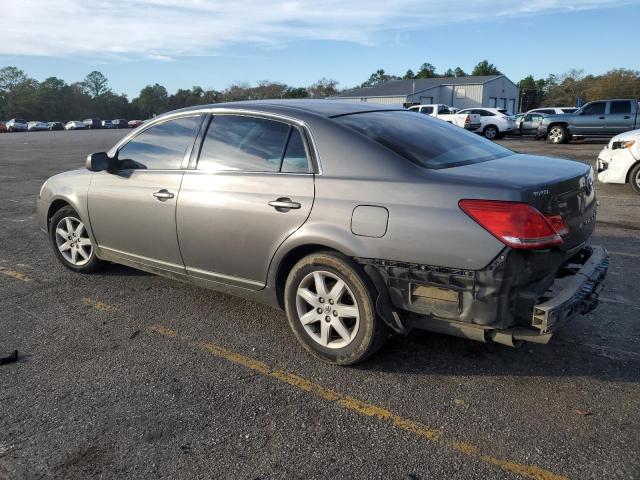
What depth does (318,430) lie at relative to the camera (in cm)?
278

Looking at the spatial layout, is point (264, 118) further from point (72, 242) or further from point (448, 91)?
point (448, 91)

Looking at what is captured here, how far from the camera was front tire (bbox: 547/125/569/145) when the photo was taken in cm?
2218

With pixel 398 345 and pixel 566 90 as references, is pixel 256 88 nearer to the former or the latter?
pixel 566 90

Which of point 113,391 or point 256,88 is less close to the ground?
point 256,88

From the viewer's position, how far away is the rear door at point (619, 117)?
20203 mm

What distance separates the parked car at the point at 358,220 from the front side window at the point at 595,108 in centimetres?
2000

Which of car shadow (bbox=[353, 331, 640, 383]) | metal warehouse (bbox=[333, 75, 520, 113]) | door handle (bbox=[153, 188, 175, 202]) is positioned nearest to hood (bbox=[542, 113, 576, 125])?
car shadow (bbox=[353, 331, 640, 383])

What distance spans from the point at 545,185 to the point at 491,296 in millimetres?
710

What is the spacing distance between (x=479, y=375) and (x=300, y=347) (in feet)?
4.04

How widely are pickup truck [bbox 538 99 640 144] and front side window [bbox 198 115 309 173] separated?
67.9ft

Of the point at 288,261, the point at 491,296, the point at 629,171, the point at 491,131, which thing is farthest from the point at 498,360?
the point at 491,131

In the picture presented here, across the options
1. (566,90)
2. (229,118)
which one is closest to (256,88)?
(566,90)

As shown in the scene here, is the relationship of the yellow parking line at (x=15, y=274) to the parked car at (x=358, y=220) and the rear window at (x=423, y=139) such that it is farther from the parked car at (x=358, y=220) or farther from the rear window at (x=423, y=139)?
the rear window at (x=423, y=139)

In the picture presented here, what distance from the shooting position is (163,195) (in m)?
4.19
